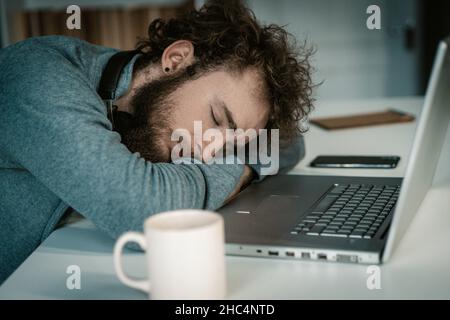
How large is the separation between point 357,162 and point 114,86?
59cm

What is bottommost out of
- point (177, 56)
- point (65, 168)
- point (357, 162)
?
point (357, 162)

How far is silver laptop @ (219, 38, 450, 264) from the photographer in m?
0.71

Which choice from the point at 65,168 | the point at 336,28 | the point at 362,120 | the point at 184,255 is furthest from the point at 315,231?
the point at 336,28

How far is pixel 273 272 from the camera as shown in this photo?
74 cm

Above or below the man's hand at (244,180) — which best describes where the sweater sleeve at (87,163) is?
above

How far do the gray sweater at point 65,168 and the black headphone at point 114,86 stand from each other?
36 mm

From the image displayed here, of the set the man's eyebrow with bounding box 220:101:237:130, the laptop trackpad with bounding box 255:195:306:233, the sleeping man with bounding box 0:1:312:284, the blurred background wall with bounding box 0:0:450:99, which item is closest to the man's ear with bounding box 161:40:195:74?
the sleeping man with bounding box 0:1:312:284

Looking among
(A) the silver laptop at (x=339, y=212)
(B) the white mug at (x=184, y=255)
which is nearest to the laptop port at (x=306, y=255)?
(A) the silver laptop at (x=339, y=212)

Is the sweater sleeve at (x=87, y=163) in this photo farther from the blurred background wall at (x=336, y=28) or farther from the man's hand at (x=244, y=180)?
the blurred background wall at (x=336, y=28)

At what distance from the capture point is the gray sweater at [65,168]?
0.83 m

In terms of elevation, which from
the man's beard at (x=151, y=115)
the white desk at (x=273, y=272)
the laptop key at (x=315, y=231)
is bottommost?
the white desk at (x=273, y=272)

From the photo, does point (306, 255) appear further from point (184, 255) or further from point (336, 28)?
point (336, 28)

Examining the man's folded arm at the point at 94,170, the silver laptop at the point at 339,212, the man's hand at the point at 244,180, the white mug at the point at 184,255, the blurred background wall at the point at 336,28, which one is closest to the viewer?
the white mug at the point at 184,255
